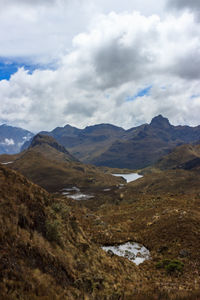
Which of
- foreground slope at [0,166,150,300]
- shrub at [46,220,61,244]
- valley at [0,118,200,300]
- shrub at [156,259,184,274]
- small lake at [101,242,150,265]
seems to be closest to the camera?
foreground slope at [0,166,150,300]

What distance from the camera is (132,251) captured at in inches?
918

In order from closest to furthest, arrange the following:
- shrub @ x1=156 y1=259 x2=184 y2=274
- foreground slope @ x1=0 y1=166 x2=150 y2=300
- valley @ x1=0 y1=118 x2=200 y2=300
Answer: foreground slope @ x1=0 y1=166 x2=150 y2=300
valley @ x1=0 y1=118 x2=200 y2=300
shrub @ x1=156 y1=259 x2=184 y2=274

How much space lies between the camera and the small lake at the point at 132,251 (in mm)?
21625

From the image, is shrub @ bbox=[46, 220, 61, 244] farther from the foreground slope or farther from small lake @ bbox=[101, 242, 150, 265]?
small lake @ bbox=[101, 242, 150, 265]

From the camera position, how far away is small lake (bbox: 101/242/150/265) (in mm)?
21625

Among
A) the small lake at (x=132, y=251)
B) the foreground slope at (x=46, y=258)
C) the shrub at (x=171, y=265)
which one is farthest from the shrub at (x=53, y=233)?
the shrub at (x=171, y=265)

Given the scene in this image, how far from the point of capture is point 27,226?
12.9 metres

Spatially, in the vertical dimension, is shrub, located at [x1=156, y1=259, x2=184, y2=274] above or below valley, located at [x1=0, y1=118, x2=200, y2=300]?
below

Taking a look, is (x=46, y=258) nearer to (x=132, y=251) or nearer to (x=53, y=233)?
(x=53, y=233)

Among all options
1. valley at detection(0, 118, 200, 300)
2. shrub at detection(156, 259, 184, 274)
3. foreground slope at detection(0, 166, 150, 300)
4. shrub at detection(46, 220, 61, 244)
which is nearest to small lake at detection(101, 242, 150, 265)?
valley at detection(0, 118, 200, 300)

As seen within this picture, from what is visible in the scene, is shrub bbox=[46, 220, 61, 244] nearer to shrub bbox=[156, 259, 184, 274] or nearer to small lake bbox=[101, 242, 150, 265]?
small lake bbox=[101, 242, 150, 265]

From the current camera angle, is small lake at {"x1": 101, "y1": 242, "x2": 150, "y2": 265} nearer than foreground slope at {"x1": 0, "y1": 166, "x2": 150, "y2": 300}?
No

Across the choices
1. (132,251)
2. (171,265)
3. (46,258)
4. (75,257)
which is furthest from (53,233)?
(132,251)

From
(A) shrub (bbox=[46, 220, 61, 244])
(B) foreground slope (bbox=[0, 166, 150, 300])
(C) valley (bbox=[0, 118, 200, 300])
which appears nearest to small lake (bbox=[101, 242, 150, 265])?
(C) valley (bbox=[0, 118, 200, 300])
